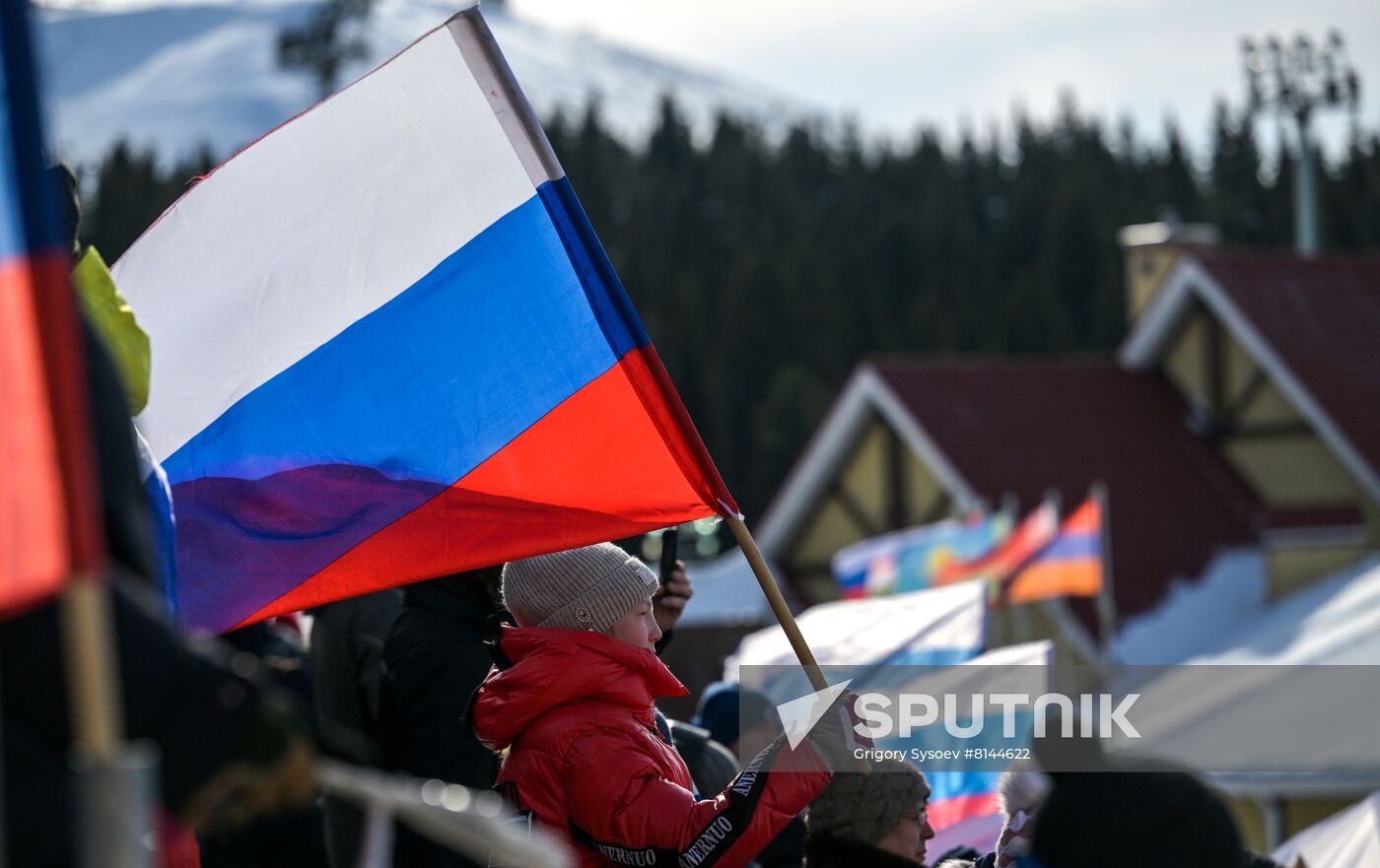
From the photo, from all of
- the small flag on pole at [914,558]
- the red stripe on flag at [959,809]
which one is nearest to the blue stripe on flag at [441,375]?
the red stripe on flag at [959,809]

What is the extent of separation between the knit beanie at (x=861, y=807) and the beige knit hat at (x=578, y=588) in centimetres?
45

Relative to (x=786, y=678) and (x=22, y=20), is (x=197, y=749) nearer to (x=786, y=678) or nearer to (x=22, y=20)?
(x=22, y=20)

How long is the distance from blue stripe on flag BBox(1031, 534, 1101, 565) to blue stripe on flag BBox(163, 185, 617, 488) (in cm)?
1027

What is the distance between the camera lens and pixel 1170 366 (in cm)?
2536

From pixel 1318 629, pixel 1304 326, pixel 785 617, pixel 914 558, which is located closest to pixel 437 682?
pixel 785 617

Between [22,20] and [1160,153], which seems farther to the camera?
[1160,153]

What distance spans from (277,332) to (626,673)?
1.12 m

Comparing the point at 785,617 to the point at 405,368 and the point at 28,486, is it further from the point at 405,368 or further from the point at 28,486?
the point at 28,486

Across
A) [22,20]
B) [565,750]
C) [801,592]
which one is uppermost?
[22,20]

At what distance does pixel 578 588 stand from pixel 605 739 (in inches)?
11.5

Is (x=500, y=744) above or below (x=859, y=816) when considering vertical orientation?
above

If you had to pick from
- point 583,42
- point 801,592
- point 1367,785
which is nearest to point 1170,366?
point 801,592

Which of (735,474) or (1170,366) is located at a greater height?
(1170,366)

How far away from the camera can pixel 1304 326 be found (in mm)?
23703
